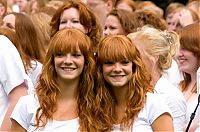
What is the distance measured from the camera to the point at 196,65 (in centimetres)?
712

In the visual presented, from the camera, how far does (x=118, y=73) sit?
5.53 metres

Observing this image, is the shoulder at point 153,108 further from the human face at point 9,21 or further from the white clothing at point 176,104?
the human face at point 9,21

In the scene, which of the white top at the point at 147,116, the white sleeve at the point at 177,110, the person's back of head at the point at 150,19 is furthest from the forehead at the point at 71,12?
the white top at the point at 147,116

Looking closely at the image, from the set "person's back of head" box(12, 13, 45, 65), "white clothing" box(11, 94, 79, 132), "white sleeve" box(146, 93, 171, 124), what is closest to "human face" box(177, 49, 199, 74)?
"person's back of head" box(12, 13, 45, 65)

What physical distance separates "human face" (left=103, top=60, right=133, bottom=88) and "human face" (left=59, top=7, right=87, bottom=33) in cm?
137

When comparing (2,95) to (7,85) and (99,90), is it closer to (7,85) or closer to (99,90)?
(7,85)

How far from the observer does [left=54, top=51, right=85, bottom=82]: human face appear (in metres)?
5.51

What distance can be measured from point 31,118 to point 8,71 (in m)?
0.75

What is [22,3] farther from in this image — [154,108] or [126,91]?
[154,108]

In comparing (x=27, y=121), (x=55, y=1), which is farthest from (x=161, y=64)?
(x=55, y=1)

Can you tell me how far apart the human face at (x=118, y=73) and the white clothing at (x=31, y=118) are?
40cm

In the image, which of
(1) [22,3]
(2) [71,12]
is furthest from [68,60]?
(1) [22,3]

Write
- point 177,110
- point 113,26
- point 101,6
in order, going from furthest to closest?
point 101,6, point 113,26, point 177,110

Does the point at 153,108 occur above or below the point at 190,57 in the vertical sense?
Answer: above
